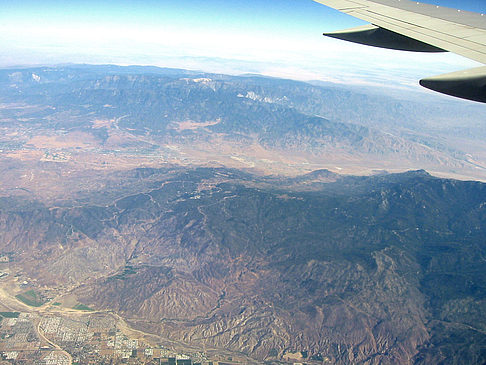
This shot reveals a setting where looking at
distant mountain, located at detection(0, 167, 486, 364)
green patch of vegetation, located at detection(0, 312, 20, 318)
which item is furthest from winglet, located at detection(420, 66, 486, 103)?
green patch of vegetation, located at detection(0, 312, 20, 318)

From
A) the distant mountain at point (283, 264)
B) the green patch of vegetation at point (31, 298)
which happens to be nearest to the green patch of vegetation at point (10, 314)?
the green patch of vegetation at point (31, 298)

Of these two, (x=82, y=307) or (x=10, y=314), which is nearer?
(x=10, y=314)

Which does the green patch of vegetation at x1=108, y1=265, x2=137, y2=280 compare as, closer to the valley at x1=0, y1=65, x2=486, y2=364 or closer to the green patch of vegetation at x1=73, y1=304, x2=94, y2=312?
the valley at x1=0, y1=65, x2=486, y2=364

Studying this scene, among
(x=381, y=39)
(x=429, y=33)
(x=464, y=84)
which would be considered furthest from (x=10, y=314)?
(x=464, y=84)

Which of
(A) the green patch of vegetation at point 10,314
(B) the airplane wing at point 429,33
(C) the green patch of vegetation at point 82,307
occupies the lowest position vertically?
(C) the green patch of vegetation at point 82,307

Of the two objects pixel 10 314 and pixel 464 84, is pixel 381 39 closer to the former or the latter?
pixel 464 84

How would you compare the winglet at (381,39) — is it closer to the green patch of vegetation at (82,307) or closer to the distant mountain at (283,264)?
the distant mountain at (283,264)
